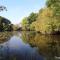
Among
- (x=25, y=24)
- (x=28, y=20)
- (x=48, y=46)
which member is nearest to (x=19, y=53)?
(x=48, y=46)

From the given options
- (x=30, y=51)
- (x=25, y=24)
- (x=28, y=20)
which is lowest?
(x=30, y=51)

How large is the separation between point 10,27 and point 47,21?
218 feet

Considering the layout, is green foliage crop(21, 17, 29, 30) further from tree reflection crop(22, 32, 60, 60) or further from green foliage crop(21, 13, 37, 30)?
tree reflection crop(22, 32, 60, 60)

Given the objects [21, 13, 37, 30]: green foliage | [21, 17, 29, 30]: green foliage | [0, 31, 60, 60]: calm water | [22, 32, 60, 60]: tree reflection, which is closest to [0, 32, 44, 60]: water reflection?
[0, 31, 60, 60]: calm water

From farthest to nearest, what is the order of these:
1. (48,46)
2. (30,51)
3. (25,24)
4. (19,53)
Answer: (25,24) < (48,46) < (30,51) < (19,53)

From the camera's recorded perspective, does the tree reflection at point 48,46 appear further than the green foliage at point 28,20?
No

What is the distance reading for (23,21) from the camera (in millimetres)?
116188

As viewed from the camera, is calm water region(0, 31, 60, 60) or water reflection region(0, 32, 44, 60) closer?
water reflection region(0, 32, 44, 60)

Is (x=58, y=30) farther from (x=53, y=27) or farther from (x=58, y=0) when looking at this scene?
(x=58, y=0)

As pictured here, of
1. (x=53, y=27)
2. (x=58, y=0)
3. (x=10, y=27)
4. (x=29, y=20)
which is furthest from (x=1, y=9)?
(x=10, y=27)

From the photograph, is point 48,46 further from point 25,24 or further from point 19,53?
point 25,24

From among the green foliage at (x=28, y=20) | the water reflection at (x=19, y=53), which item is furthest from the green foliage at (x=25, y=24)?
the water reflection at (x=19, y=53)

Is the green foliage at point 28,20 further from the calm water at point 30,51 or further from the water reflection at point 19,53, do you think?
the water reflection at point 19,53

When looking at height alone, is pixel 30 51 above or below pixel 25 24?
below
